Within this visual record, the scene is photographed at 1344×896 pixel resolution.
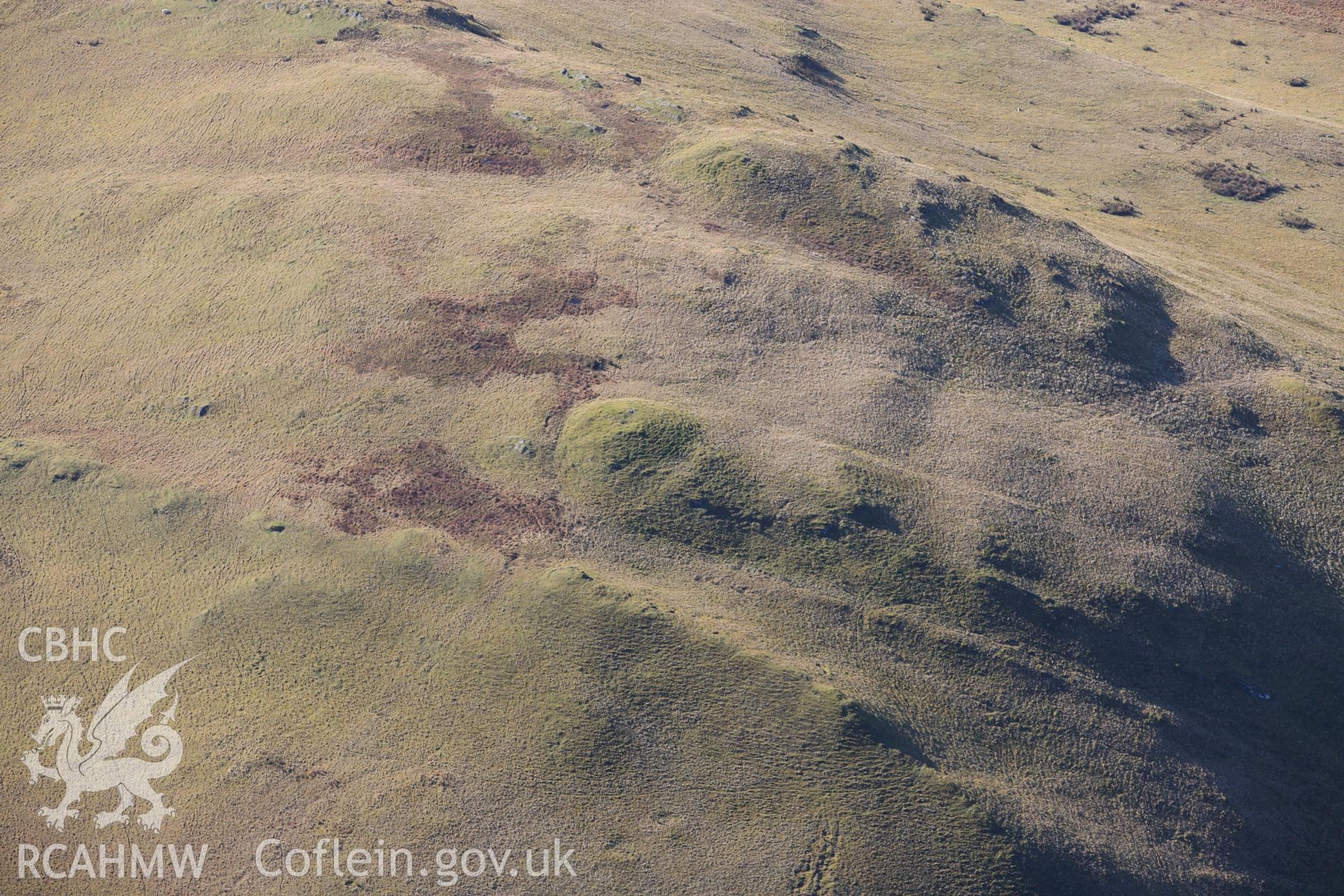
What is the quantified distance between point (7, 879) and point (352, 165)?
5407cm

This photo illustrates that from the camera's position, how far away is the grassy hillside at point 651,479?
41344 millimetres

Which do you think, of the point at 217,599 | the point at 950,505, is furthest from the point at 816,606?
the point at 217,599

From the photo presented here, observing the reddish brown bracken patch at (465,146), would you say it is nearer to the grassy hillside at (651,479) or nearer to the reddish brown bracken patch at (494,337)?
the grassy hillside at (651,479)

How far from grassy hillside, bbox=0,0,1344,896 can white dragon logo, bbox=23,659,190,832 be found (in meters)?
0.93

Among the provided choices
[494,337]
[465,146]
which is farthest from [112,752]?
[465,146]

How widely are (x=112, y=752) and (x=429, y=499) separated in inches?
776

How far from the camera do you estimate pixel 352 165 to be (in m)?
71.6

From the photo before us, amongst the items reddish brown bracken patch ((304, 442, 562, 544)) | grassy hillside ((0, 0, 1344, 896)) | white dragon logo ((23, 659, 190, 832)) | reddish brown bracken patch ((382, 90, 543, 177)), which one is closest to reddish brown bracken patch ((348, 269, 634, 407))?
grassy hillside ((0, 0, 1344, 896))

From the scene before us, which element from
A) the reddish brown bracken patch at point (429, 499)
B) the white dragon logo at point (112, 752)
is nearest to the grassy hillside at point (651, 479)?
the reddish brown bracken patch at point (429, 499)

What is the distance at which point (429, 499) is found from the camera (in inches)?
1994

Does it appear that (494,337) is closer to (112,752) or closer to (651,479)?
(651,479)

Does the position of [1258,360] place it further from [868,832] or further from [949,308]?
[868,832]

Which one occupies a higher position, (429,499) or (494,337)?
(494,337)

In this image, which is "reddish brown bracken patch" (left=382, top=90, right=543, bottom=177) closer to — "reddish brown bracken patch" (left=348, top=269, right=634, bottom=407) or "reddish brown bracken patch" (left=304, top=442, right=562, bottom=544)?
"reddish brown bracken patch" (left=348, top=269, right=634, bottom=407)
